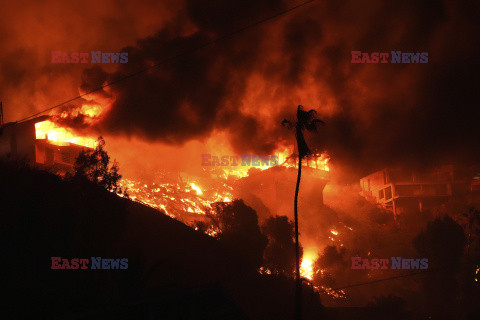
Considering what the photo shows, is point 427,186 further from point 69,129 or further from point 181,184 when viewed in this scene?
point 69,129

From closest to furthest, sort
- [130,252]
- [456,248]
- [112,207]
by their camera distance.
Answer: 1. [112,207]
2. [130,252]
3. [456,248]

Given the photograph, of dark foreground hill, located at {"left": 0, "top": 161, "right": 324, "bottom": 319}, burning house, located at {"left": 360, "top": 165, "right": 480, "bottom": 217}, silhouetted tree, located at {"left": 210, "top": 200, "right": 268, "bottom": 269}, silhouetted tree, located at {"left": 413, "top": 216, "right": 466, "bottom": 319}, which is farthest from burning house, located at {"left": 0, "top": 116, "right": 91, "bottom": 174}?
burning house, located at {"left": 360, "top": 165, "right": 480, "bottom": 217}

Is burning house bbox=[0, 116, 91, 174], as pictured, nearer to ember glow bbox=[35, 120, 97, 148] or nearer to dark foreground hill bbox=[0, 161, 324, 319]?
ember glow bbox=[35, 120, 97, 148]

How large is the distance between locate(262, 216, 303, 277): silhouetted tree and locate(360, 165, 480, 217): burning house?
177 ft

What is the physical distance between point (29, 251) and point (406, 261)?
2568 inches

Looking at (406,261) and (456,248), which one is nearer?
(456,248)

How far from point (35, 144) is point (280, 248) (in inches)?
1108

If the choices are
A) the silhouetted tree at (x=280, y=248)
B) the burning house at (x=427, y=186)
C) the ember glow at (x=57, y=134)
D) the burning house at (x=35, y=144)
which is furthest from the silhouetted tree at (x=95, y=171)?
the burning house at (x=427, y=186)

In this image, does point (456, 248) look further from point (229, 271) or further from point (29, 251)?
point (29, 251)

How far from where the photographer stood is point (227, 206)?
145 feet

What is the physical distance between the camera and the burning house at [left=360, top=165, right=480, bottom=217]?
94.4 meters

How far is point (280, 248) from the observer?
46.8 m

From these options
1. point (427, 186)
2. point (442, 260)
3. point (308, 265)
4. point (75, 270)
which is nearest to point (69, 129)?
point (75, 270)

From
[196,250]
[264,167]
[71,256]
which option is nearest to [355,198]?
[264,167]
